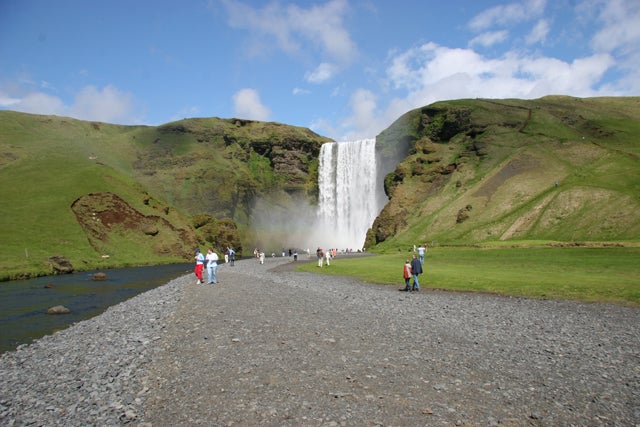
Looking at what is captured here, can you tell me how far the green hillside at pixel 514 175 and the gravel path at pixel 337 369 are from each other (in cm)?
3922

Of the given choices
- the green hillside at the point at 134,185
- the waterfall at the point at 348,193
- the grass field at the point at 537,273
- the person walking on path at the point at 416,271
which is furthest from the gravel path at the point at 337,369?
the waterfall at the point at 348,193

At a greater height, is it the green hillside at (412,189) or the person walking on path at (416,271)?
the green hillside at (412,189)

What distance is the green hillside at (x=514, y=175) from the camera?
58.1m

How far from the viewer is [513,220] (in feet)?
215

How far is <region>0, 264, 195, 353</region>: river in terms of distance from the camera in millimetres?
21047

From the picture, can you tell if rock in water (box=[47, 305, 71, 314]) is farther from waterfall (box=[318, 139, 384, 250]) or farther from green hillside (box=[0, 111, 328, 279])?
waterfall (box=[318, 139, 384, 250])

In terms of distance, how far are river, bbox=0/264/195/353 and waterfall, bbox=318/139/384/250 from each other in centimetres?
7173

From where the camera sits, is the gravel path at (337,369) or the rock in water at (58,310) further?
the rock in water at (58,310)

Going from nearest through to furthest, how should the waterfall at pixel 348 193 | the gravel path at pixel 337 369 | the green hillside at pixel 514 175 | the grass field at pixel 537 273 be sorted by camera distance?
the gravel path at pixel 337 369
the grass field at pixel 537 273
the green hillside at pixel 514 175
the waterfall at pixel 348 193

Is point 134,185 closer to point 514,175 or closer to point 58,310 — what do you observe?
point 58,310

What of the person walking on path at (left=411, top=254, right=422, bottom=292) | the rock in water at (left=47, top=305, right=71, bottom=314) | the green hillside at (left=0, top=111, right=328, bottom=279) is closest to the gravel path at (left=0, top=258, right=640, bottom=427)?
the rock in water at (left=47, top=305, right=71, bottom=314)

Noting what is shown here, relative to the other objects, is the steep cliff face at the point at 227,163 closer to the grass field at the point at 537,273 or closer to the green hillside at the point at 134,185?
the green hillside at the point at 134,185

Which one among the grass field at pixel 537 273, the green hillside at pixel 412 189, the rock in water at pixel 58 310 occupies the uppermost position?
the green hillside at pixel 412 189

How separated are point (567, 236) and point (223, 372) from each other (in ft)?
179
